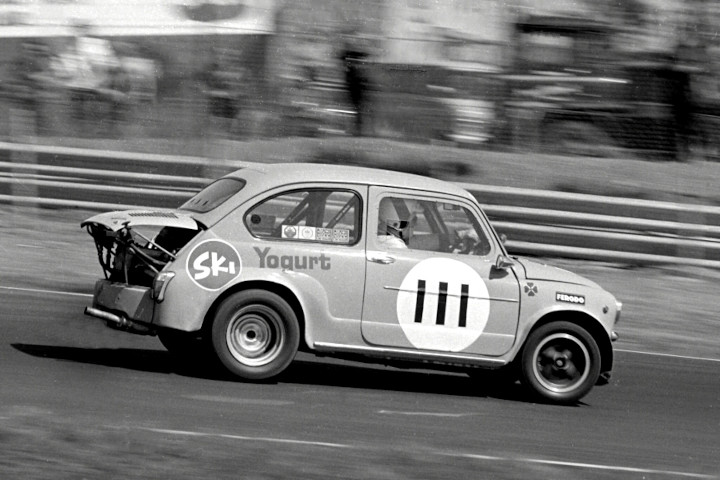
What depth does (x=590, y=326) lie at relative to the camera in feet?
27.9

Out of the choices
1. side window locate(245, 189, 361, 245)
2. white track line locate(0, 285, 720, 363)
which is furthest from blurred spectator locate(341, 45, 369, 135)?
side window locate(245, 189, 361, 245)

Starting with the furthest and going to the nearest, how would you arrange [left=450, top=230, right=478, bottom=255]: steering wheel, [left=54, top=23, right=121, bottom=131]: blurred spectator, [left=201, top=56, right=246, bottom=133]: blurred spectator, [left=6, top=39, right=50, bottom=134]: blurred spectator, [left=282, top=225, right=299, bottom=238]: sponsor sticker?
[left=6, top=39, right=50, bottom=134]: blurred spectator
[left=54, top=23, right=121, bottom=131]: blurred spectator
[left=201, top=56, right=246, bottom=133]: blurred spectator
[left=450, top=230, right=478, bottom=255]: steering wheel
[left=282, top=225, right=299, bottom=238]: sponsor sticker

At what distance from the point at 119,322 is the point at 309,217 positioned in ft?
4.90

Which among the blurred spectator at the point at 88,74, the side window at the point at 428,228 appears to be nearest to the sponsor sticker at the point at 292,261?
the side window at the point at 428,228

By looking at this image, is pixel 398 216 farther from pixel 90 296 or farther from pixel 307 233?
pixel 90 296

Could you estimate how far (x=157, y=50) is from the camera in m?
16.2

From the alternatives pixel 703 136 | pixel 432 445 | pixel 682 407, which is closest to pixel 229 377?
pixel 432 445

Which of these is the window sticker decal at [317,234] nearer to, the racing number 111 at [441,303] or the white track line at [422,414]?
the racing number 111 at [441,303]

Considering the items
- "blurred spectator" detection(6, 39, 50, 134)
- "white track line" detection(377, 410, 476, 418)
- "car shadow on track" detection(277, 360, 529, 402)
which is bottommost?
"car shadow on track" detection(277, 360, 529, 402)

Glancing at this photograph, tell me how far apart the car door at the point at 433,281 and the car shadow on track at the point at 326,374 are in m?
0.65

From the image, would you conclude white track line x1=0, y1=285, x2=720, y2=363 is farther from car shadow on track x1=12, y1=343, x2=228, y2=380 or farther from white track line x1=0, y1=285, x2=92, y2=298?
car shadow on track x1=12, y1=343, x2=228, y2=380

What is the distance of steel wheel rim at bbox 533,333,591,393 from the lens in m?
8.41

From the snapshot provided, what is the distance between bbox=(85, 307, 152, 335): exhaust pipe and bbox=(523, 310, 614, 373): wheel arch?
275cm

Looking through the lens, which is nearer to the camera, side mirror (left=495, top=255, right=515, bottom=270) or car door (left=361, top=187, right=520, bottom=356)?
car door (left=361, top=187, right=520, bottom=356)
